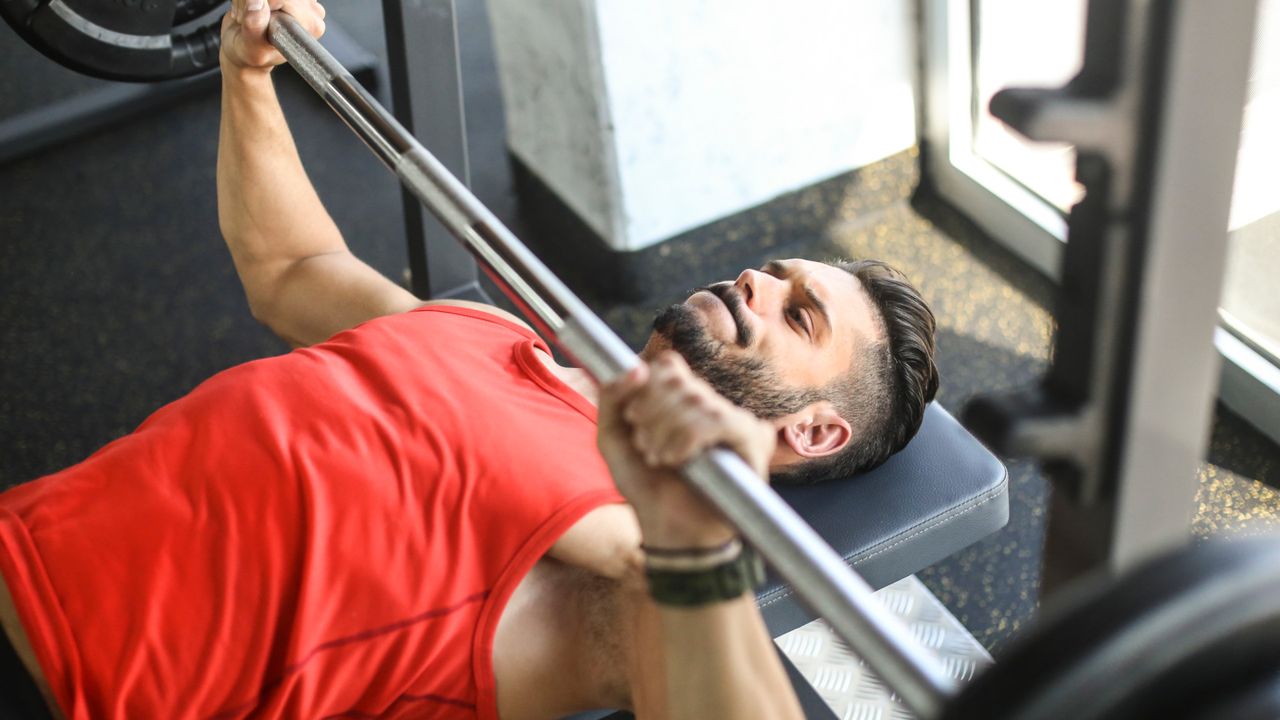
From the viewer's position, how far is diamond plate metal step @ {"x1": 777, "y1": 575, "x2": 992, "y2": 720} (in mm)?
1615

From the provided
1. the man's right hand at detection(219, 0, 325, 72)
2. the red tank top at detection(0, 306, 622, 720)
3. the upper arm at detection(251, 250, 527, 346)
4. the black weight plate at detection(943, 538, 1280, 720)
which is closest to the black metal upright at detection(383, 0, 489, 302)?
the man's right hand at detection(219, 0, 325, 72)

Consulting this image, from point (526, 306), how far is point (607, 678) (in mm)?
432

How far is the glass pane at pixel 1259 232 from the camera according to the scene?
196 cm

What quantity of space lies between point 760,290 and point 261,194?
694mm

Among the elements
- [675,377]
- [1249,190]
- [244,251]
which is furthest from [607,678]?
[1249,190]

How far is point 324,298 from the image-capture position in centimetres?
154

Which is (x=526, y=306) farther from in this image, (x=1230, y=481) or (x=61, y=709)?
(x=1230, y=481)

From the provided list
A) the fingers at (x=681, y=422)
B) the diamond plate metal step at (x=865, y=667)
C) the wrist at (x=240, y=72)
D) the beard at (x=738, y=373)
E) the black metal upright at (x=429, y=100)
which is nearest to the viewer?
the fingers at (x=681, y=422)

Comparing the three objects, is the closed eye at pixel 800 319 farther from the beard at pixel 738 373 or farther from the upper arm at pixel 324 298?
the upper arm at pixel 324 298

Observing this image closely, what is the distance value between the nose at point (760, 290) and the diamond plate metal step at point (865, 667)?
53 centimetres

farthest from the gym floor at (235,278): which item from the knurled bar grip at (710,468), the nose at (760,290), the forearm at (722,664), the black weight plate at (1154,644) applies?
the black weight plate at (1154,644)

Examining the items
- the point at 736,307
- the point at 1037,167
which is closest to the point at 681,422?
the point at 736,307

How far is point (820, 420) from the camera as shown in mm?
1410

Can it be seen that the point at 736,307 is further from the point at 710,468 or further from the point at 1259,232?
the point at 1259,232
